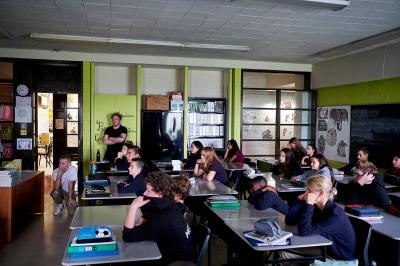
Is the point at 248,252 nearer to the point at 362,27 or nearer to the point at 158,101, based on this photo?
the point at 362,27

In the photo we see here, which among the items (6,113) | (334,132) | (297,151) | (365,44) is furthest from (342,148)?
(6,113)

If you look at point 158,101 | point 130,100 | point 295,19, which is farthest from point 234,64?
point 295,19

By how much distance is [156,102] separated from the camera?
8.48 m

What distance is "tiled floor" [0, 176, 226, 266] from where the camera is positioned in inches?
164

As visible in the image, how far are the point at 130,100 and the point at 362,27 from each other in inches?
194

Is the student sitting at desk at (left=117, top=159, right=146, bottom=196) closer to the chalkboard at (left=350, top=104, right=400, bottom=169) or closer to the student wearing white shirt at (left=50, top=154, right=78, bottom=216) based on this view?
the student wearing white shirt at (left=50, top=154, right=78, bottom=216)

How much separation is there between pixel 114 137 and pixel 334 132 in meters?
5.05

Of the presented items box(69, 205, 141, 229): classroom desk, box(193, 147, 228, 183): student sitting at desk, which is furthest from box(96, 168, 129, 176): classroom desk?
box(69, 205, 141, 229): classroom desk

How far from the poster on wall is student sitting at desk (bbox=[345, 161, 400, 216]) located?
13.3 ft

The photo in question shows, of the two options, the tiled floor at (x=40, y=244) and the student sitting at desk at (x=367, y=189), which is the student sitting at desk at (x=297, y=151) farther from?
the tiled floor at (x=40, y=244)

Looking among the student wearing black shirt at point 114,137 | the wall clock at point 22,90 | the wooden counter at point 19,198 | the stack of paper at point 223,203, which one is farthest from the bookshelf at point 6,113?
the stack of paper at point 223,203

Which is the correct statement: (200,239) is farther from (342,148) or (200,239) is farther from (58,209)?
(342,148)

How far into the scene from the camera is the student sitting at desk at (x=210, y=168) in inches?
207

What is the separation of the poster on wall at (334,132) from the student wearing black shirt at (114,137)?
188 inches
